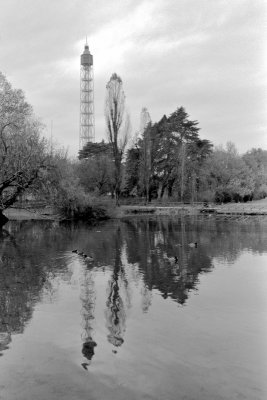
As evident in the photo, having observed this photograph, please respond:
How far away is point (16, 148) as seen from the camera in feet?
92.8

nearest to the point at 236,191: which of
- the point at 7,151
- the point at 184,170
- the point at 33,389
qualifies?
the point at 184,170

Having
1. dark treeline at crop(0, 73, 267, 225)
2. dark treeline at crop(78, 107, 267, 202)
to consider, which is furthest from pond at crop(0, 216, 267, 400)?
dark treeline at crop(78, 107, 267, 202)

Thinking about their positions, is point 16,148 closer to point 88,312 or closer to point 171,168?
point 88,312

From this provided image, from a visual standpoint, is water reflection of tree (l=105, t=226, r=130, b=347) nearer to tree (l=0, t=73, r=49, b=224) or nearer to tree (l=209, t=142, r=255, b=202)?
tree (l=0, t=73, r=49, b=224)

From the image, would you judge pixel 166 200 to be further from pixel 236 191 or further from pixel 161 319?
pixel 161 319

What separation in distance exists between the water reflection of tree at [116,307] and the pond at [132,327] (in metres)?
0.03

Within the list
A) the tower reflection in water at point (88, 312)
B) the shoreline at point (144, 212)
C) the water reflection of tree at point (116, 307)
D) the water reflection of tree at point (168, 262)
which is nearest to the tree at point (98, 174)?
the shoreline at point (144, 212)

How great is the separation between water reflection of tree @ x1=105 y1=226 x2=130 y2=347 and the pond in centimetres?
3

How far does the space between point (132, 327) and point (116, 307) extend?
144cm

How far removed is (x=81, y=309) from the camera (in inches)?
367

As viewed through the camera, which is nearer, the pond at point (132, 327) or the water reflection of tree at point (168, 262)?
the pond at point (132, 327)

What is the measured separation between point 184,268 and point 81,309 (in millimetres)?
5740

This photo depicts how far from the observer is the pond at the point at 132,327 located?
19.0ft

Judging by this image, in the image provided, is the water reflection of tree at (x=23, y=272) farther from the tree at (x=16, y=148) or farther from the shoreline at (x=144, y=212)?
the shoreline at (x=144, y=212)
